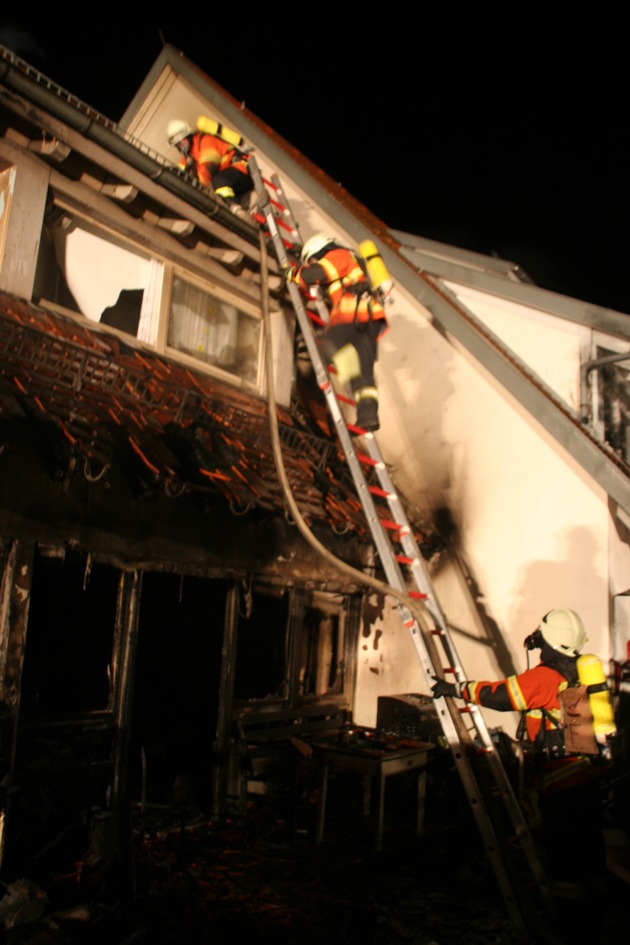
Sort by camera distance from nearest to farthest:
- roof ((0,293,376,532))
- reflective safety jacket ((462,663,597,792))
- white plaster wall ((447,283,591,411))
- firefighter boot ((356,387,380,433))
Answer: reflective safety jacket ((462,663,597,792))
roof ((0,293,376,532))
firefighter boot ((356,387,380,433))
white plaster wall ((447,283,591,411))

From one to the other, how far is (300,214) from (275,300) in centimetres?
132

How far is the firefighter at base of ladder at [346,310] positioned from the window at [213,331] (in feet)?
4.63

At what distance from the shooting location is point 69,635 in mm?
5848

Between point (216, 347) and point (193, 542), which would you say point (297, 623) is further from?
point (216, 347)

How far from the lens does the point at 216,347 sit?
25.2ft

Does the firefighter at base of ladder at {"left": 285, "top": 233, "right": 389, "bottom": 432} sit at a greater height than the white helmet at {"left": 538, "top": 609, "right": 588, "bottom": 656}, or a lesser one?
greater

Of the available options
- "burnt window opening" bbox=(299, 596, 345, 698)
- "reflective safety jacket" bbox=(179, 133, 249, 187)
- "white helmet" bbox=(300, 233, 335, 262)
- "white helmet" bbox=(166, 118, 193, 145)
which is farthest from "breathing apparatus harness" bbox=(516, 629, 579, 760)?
"white helmet" bbox=(166, 118, 193, 145)

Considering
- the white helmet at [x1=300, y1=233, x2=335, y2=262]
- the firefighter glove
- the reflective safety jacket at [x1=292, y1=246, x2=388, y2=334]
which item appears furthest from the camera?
the white helmet at [x1=300, y1=233, x2=335, y2=262]

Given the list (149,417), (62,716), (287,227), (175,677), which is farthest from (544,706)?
(287,227)

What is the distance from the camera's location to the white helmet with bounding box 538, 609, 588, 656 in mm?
4570

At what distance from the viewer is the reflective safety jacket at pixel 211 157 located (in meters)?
8.34

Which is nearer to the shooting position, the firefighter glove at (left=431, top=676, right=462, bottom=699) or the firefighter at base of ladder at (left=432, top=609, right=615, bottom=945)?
the firefighter glove at (left=431, top=676, right=462, bottom=699)

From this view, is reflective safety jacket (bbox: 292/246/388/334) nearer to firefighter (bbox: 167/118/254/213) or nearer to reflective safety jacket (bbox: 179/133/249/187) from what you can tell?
firefighter (bbox: 167/118/254/213)

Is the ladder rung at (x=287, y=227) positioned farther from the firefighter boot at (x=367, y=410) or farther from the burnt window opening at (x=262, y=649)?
the burnt window opening at (x=262, y=649)
